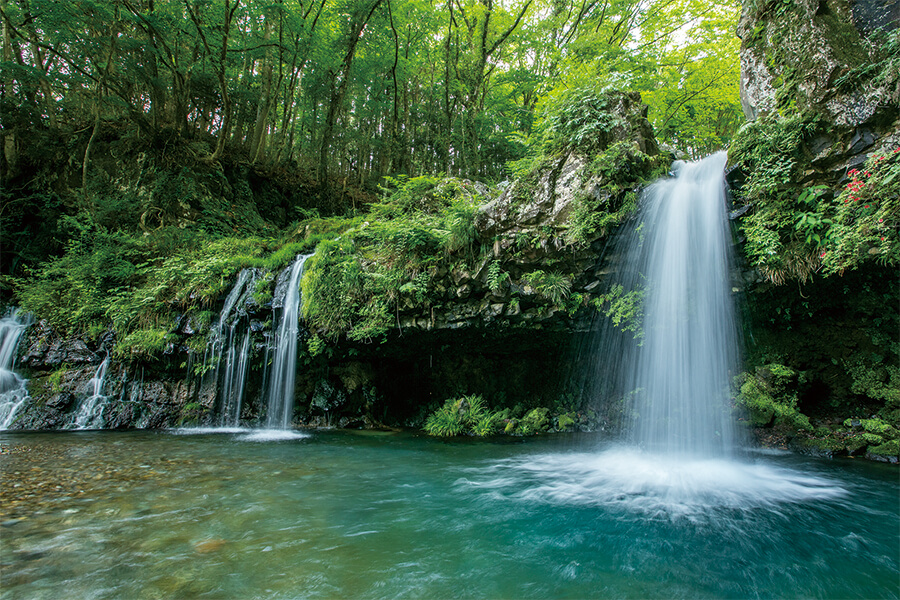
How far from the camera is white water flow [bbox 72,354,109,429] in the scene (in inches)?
331

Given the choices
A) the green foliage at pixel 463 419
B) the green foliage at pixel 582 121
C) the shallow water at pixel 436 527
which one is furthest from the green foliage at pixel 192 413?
the green foliage at pixel 582 121

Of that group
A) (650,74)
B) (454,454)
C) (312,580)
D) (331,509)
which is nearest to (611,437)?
(454,454)

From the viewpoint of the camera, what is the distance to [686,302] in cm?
636

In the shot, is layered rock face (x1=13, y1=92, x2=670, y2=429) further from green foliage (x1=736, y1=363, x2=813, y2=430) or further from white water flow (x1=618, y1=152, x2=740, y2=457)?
green foliage (x1=736, y1=363, x2=813, y2=430)

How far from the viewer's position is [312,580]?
2.49 m

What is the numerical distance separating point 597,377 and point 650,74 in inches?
360

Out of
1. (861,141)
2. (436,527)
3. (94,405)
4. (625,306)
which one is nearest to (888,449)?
(625,306)

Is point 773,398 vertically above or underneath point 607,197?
underneath

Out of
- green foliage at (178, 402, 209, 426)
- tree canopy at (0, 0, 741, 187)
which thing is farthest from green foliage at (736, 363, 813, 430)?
green foliage at (178, 402, 209, 426)

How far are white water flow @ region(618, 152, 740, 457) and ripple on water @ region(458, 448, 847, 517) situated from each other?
30.7 inches

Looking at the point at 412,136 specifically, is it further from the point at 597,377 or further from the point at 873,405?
the point at 873,405

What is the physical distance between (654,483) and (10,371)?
1352 cm

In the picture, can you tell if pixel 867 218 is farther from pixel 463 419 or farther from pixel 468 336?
pixel 463 419

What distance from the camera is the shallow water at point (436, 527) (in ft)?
8.23
